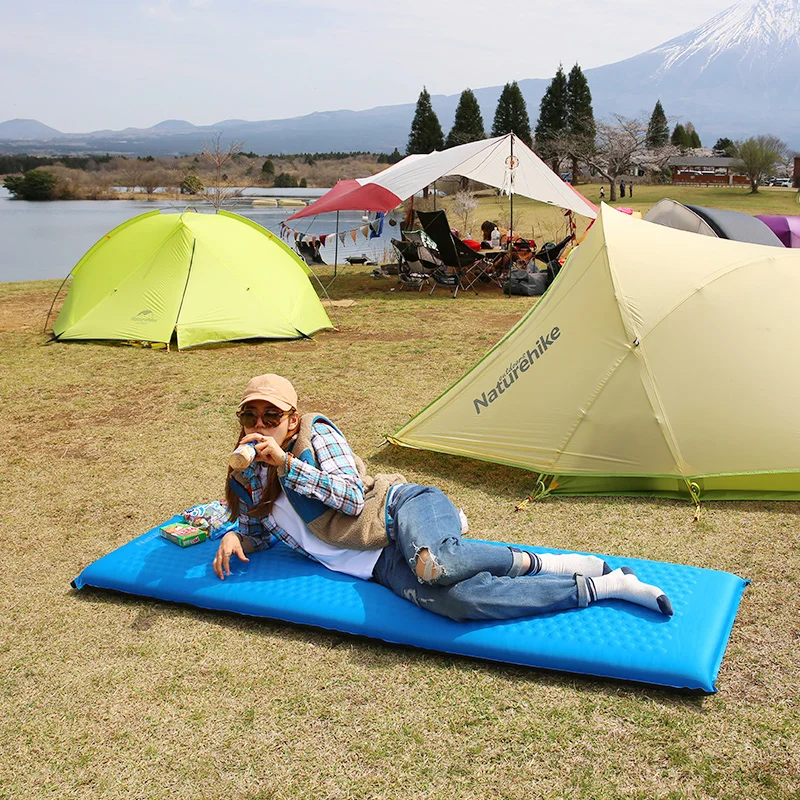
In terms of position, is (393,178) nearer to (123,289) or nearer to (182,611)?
(123,289)

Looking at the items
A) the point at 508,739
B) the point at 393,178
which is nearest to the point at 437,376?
the point at 508,739

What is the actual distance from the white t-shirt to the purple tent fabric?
32.3 ft

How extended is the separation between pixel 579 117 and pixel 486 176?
46710 mm

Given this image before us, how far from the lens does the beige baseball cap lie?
3.11 m

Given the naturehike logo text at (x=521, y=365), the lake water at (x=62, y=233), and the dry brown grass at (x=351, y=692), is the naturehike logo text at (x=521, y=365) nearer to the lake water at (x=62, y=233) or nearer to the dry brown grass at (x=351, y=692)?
the dry brown grass at (x=351, y=692)

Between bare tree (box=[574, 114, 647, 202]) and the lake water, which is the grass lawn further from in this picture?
bare tree (box=[574, 114, 647, 202])

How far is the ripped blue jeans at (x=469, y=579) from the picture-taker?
2938 millimetres

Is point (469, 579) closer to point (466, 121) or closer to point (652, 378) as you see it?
point (652, 378)

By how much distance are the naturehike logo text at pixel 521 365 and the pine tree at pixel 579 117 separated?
164ft

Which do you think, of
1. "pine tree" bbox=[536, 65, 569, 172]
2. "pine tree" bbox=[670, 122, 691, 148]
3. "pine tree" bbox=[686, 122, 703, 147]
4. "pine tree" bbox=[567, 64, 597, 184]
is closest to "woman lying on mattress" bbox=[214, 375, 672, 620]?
"pine tree" bbox=[567, 64, 597, 184]

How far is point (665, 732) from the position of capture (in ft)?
8.19

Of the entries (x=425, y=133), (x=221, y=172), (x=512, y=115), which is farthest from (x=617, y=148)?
(x=221, y=172)

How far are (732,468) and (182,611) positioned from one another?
290 cm

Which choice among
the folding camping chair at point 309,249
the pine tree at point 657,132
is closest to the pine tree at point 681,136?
the pine tree at point 657,132
